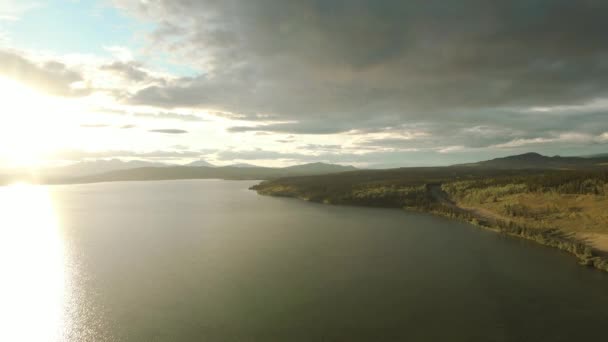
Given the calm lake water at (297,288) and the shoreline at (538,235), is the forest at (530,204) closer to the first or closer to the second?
the shoreline at (538,235)

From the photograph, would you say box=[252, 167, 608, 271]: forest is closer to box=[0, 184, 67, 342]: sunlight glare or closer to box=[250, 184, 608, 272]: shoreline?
box=[250, 184, 608, 272]: shoreline

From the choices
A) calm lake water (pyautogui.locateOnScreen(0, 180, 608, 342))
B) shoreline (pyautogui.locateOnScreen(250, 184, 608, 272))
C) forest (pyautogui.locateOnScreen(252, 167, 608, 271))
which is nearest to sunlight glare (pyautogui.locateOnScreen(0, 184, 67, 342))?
calm lake water (pyautogui.locateOnScreen(0, 180, 608, 342))

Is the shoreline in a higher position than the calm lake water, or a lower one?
Result: higher

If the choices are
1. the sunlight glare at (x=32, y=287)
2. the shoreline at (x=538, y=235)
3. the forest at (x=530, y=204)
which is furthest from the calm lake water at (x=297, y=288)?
the forest at (x=530, y=204)

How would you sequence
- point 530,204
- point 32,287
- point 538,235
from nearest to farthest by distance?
point 32,287, point 538,235, point 530,204

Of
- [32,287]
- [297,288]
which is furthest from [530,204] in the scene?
[32,287]

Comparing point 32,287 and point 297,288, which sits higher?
point 297,288

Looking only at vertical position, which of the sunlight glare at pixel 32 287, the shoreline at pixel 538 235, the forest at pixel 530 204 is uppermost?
the forest at pixel 530 204

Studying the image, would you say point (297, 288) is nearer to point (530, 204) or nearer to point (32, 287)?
point (32, 287)
